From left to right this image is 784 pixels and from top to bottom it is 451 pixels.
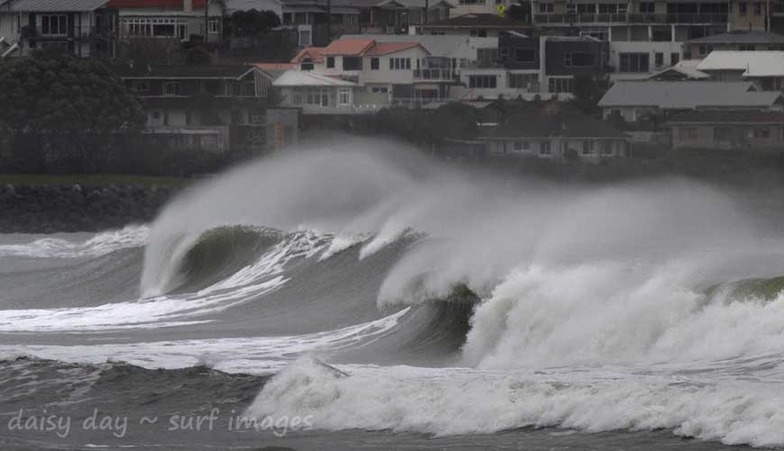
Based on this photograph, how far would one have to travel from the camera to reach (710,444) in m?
19.4

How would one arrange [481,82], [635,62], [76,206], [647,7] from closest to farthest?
1. [76,206]
2. [481,82]
3. [635,62]
4. [647,7]

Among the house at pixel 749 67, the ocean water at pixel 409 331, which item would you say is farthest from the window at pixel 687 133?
the ocean water at pixel 409 331

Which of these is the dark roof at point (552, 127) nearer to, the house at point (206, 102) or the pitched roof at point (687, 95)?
the pitched roof at point (687, 95)

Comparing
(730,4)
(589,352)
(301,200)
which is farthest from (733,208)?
(730,4)

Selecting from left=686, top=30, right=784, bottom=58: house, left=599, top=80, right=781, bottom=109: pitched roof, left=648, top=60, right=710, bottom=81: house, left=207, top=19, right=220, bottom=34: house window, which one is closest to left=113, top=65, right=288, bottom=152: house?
left=599, top=80, right=781, bottom=109: pitched roof

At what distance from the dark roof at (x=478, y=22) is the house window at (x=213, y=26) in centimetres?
857

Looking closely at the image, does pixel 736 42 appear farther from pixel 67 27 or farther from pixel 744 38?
pixel 67 27

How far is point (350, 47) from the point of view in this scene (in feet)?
299

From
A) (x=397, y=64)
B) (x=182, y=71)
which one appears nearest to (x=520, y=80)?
(x=397, y=64)

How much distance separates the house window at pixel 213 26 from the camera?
326 ft

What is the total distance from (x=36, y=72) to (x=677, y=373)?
56581 millimetres

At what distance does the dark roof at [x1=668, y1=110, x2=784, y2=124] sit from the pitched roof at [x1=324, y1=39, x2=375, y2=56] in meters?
15.3

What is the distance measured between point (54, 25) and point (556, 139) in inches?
958

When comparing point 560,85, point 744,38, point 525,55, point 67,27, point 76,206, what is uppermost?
point 67,27
